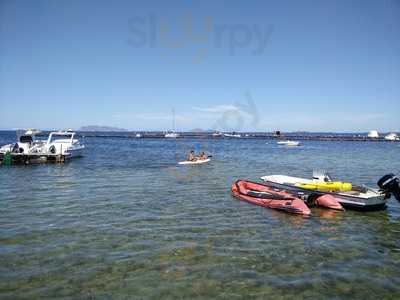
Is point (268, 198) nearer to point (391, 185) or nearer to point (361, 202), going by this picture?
point (361, 202)

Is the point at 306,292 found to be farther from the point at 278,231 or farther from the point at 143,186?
the point at 143,186

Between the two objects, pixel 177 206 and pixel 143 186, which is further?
pixel 143 186

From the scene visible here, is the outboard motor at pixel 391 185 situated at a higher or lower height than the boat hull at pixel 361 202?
higher

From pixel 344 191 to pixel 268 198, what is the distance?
15.0 ft

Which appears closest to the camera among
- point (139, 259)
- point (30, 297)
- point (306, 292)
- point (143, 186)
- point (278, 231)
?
point (30, 297)

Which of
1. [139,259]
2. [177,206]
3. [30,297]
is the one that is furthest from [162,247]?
[177,206]

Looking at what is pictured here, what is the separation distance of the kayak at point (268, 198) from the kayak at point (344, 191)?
4.28 ft

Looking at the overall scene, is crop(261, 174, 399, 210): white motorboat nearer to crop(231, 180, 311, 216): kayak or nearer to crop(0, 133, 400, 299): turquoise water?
crop(0, 133, 400, 299): turquoise water

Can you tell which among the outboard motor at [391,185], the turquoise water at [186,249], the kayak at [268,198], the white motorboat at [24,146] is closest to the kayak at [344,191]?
the turquoise water at [186,249]

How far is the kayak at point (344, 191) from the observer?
735 inches

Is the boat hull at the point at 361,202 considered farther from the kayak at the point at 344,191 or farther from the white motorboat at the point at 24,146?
the white motorboat at the point at 24,146

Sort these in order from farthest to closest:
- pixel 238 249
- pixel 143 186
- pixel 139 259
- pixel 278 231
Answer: pixel 143 186 < pixel 278 231 < pixel 238 249 < pixel 139 259

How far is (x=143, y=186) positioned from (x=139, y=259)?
14535 mm

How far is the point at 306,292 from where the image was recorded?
30.9ft
